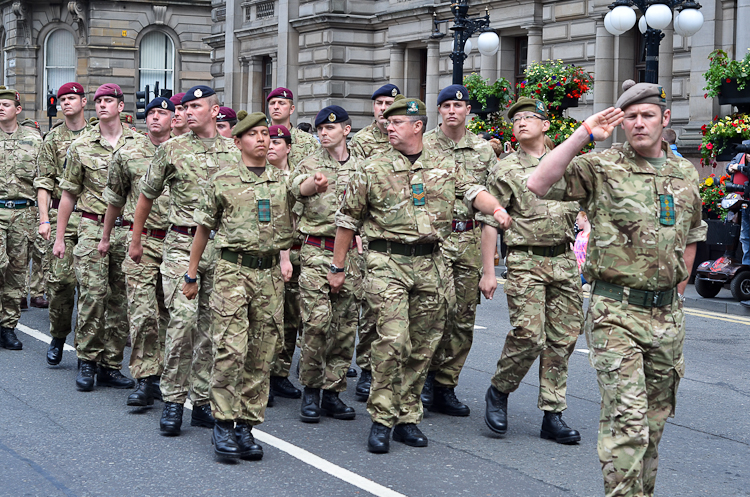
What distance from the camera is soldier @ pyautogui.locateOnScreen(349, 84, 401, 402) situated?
830 centimetres

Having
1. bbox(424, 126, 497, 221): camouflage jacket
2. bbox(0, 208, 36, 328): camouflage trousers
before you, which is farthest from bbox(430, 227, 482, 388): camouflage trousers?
bbox(0, 208, 36, 328): camouflage trousers

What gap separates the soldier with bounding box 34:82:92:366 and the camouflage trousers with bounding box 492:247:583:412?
4086mm

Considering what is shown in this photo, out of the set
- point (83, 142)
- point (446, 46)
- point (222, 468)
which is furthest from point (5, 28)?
point (222, 468)

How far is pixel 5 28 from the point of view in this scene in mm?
55062

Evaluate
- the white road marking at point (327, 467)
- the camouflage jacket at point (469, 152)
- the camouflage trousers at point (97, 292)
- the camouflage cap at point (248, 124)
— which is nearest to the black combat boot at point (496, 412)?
the white road marking at point (327, 467)

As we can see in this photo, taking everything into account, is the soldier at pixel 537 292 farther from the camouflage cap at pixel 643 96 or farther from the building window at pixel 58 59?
the building window at pixel 58 59

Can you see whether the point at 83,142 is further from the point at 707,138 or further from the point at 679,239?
the point at 707,138

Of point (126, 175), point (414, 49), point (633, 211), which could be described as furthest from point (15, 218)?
point (414, 49)

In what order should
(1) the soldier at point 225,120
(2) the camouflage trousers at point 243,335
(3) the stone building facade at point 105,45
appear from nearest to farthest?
(2) the camouflage trousers at point 243,335, (1) the soldier at point 225,120, (3) the stone building facade at point 105,45

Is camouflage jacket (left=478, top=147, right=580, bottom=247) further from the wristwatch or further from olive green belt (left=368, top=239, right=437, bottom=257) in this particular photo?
the wristwatch

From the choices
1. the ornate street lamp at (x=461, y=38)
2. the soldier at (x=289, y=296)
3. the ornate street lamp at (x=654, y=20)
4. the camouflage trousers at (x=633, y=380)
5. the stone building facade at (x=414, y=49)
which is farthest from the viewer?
the stone building facade at (x=414, y=49)

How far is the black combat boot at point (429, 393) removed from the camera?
808 centimetres

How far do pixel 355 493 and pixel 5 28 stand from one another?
176 feet

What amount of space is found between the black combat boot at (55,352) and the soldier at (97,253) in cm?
76
